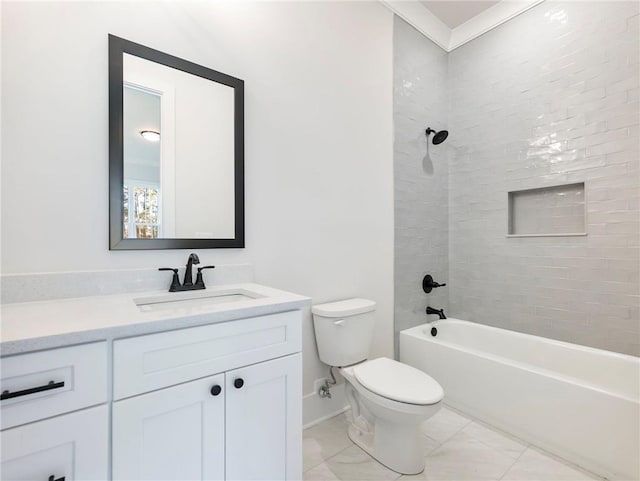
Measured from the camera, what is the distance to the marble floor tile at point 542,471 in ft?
4.83

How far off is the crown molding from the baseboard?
278 centimetres

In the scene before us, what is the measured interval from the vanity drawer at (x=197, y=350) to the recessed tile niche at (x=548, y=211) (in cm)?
209

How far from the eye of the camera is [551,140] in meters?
2.17

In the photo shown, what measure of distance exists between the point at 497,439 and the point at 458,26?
10.3 ft

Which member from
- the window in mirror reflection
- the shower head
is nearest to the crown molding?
the shower head

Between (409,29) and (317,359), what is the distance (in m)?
2.59

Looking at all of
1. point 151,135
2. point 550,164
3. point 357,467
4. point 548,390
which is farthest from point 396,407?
point 550,164

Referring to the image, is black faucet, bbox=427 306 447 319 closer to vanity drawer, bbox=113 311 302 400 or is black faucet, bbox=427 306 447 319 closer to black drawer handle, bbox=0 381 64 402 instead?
vanity drawer, bbox=113 311 302 400

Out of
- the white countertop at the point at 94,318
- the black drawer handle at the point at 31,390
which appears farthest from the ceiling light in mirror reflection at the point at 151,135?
the black drawer handle at the point at 31,390

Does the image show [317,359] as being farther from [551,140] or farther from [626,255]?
[551,140]

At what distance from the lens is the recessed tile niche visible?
2113 mm

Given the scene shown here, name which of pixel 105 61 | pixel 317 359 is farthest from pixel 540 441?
pixel 105 61

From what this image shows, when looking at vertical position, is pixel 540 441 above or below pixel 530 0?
below

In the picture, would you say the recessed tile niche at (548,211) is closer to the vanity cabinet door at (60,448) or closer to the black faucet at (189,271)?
the black faucet at (189,271)
